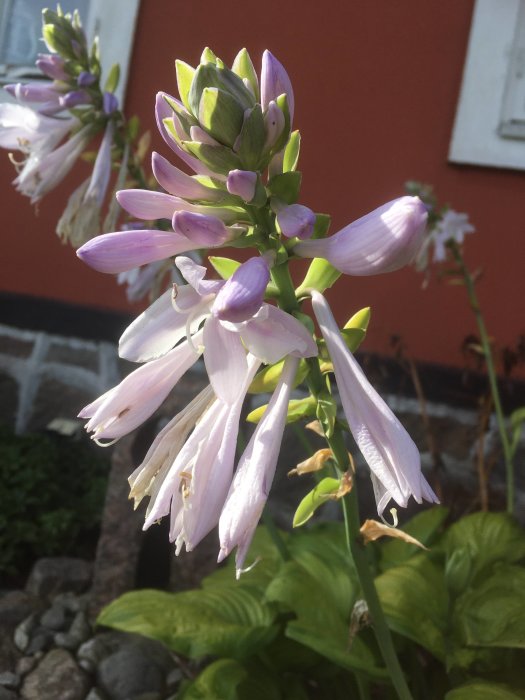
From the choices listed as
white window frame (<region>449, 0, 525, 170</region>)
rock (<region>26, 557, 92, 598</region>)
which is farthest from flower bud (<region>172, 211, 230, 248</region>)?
white window frame (<region>449, 0, 525, 170</region>)

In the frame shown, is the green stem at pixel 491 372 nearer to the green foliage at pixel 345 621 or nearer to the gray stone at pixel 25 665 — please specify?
the green foliage at pixel 345 621

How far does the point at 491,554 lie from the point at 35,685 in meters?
1.32

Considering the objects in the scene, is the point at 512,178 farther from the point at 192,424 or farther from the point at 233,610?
the point at 192,424

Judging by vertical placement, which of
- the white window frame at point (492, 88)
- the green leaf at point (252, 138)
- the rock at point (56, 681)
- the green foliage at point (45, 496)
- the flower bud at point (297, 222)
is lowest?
the rock at point (56, 681)

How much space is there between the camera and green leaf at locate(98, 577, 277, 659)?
150cm

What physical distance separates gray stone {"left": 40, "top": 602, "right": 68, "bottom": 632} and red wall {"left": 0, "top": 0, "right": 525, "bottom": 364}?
1.66 meters

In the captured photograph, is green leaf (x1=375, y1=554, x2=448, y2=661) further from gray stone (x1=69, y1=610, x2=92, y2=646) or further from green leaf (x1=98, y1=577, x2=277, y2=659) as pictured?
gray stone (x1=69, y1=610, x2=92, y2=646)

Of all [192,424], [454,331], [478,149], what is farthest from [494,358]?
[192,424]

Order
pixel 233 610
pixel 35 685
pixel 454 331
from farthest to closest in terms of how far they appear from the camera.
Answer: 1. pixel 454 331
2. pixel 35 685
3. pixel 233 610

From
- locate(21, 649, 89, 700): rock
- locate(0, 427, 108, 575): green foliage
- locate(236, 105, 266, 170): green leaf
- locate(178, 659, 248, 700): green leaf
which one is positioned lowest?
locate(21, 649, 89, 700): rock

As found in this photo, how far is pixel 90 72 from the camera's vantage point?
1.96 metres

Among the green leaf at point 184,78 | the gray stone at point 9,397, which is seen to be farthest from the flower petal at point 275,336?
the gray stone at point 9,397

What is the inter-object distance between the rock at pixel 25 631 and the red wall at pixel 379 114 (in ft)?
5.74

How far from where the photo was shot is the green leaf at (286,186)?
89 cm
